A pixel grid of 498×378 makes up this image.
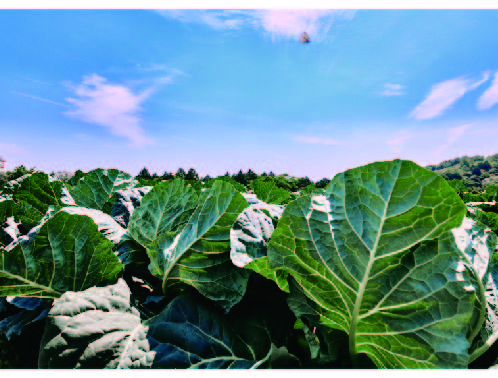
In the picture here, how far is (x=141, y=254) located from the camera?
1.81 m

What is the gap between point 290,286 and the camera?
50.6 inches

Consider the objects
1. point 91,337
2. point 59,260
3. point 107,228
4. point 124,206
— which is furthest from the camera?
point 124,206

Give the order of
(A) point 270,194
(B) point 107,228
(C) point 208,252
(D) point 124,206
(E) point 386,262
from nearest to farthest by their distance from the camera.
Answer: (E) point 386,262 < (C) point 208,252 < (B) point 107,228 < (D) point 124,206 < (A) point 270,194

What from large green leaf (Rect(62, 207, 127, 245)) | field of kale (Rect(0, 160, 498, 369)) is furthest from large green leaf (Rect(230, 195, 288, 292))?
large green leaf (Rect(62, 207, 127, 245))

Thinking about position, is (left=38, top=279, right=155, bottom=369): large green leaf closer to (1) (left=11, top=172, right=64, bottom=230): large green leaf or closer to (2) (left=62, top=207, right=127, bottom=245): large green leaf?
(2) (left=62, top=207, right=127, bottom=245): large green leaf

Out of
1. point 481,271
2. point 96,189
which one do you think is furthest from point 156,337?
point 96,189

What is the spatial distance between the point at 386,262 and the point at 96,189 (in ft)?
7.71

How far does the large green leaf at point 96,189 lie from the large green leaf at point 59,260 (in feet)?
3.52

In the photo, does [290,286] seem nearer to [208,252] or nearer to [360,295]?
[360,295]

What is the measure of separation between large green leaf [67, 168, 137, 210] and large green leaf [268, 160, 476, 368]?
75.2 inches

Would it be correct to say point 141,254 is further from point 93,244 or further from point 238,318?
point 238,318

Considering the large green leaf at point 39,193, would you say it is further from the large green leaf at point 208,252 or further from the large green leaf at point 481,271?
the large green leaf at point 481,271

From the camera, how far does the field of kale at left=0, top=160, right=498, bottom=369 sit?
3.53ft

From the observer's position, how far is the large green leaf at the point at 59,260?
4.67ft
